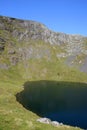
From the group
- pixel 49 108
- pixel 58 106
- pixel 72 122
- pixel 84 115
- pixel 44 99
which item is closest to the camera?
pixel 72 122

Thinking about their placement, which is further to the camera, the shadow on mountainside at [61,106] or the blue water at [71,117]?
the shadow on mountainside at [61,106]

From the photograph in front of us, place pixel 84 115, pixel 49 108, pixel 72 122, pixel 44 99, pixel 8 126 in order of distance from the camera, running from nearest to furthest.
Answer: pixel 8 126 → pixel 72 122 → pixel 84 115 → pixel 49 108 → pixel 44 99

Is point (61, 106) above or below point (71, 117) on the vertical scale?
below

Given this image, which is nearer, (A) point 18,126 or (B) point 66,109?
(A) point 18,126

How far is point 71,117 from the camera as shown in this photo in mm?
99688

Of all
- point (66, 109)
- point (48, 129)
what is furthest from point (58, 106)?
point (48, 129)

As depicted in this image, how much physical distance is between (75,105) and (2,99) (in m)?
38.0

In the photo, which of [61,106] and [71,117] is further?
[61,106]

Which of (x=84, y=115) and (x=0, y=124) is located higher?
(x=0, y=124)

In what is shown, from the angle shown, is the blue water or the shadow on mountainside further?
the shadow on mountainside

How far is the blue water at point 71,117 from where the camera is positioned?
293ft

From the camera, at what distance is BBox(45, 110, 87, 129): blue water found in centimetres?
8916

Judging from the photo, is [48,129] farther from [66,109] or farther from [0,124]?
[66,109]

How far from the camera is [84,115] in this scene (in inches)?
4146
